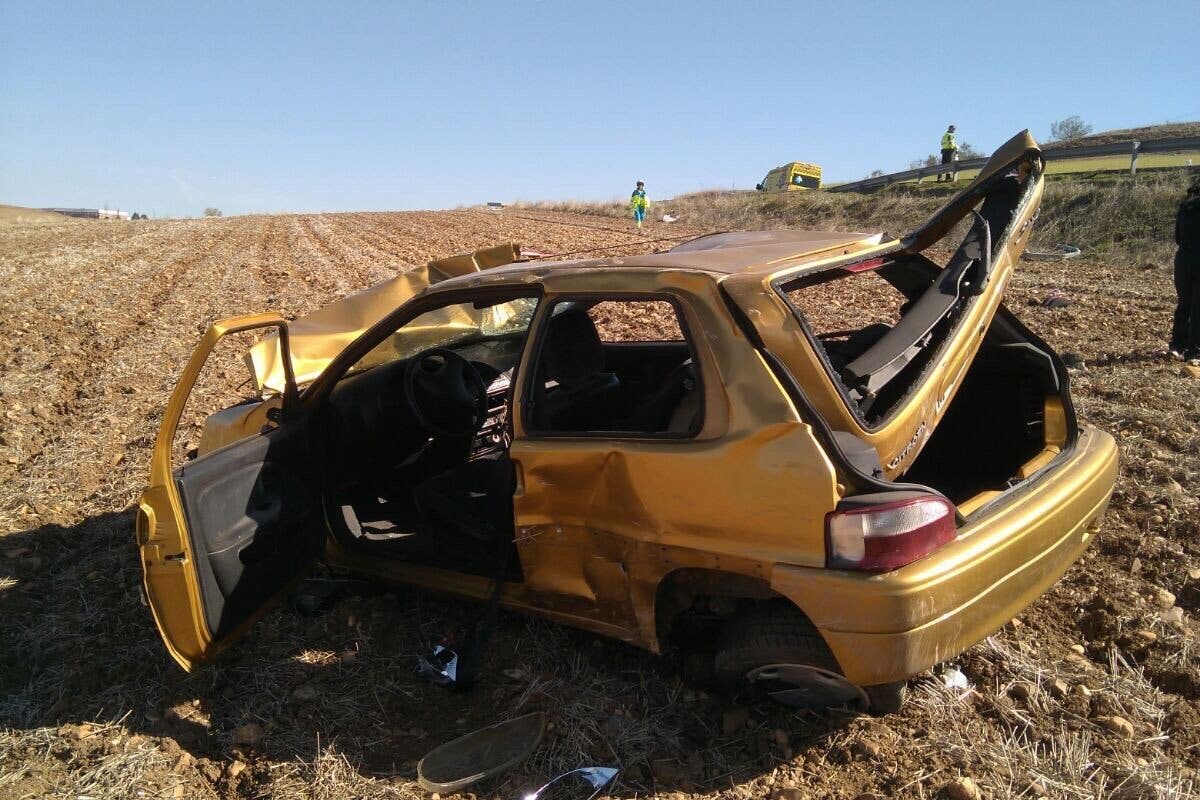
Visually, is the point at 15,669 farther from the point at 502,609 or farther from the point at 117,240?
the point at 117,240

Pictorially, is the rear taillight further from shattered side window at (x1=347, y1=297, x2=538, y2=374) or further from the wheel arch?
shattered side window at (x1=347, y1=297, x2=538, y2=374)

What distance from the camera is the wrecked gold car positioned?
7.20ft

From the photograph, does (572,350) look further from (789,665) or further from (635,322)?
(635,322)

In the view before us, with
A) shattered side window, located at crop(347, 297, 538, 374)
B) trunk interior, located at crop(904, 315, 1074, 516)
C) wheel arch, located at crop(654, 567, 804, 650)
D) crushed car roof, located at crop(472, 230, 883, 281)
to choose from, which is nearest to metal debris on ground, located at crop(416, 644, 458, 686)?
wheel arch, located at crop(654, 567, 804, 650)

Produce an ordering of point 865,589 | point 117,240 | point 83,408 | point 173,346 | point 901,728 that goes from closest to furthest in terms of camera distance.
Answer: point 865,589
point 901,728
point 83,408
point 173,346
point 117,240

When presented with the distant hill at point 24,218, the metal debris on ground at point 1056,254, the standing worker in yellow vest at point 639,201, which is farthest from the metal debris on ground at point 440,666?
the distant hill at point 24,218

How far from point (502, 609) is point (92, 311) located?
387 inches

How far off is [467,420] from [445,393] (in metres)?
0.18

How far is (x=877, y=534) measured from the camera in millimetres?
2117

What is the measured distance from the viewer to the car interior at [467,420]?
9.66 feet

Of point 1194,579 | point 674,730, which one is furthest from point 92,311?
point 1194,579

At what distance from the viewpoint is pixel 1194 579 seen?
3.21 meters

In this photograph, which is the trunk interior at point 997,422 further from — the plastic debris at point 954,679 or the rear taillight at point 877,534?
the rear taillight at point 877,534

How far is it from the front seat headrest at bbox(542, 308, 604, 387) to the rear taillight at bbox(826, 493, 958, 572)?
4.32 feet
